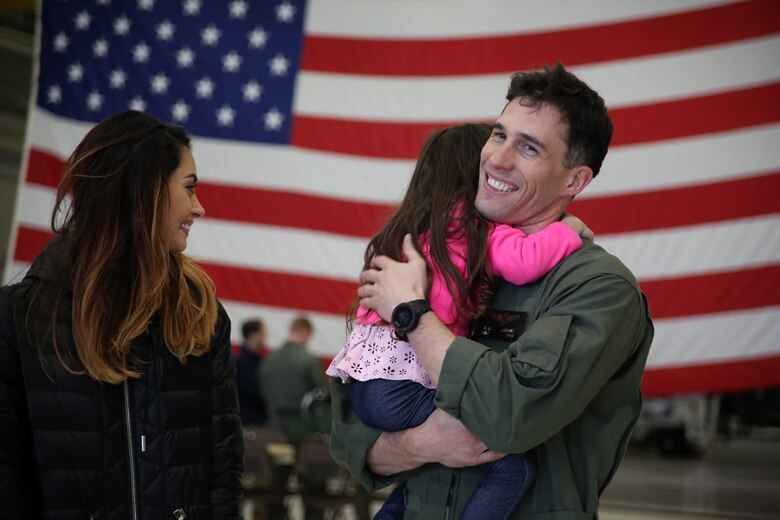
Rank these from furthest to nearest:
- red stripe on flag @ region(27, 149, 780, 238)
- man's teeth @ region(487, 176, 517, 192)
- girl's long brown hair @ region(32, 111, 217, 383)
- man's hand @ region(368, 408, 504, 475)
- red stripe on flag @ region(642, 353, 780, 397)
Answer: red stripe on flag @ region(27, 149, 780, 238), red stripe on flag @ region(642, 353, 780, 397), girl's long brown hair @ region(32, 111, 217, 383), man's teeth @ region(487, 176, 517, 192), man's hand @ region(368, 408, 504, 475)

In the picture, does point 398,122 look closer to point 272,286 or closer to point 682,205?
point 272,286

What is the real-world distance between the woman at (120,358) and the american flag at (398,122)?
12.2ft

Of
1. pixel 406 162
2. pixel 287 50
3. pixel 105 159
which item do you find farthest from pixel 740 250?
pixel 105 159

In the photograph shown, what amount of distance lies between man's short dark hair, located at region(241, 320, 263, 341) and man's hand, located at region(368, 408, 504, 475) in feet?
15.2

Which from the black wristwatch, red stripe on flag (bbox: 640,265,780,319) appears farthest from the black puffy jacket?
red stripe on flag (bbox: 640,265,780,319)

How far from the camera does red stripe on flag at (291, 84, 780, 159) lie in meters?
5.11

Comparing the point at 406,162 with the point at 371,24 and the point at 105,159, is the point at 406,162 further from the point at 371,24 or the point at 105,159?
the point at 105,159

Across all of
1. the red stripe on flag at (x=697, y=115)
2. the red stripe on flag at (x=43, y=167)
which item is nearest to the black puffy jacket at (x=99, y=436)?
the red stripe on flag at (x=697, y=115)

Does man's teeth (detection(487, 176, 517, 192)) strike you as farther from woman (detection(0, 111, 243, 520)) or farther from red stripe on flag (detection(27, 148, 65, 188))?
red stripe on flag (detection(27, 148, 65, 188))

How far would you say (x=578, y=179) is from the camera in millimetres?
1782

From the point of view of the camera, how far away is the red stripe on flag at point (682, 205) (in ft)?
16.6

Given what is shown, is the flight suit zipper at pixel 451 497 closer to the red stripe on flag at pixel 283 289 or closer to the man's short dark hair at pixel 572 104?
the man's short dark hair at pixel 572 104

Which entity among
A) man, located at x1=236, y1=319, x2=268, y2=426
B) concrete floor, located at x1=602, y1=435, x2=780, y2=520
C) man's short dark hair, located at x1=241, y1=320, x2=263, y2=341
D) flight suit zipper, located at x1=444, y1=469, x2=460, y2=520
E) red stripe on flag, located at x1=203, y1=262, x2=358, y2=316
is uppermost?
flight suit zipper, located at x1=444, y1=469, x2=460, y2=520

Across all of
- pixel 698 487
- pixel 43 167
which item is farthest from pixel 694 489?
pixel 43 167
